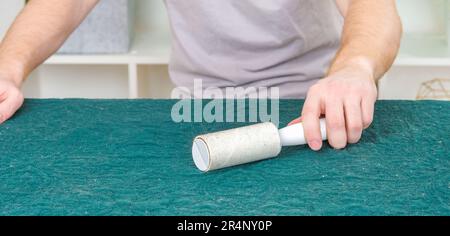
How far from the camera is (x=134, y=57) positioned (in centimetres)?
222

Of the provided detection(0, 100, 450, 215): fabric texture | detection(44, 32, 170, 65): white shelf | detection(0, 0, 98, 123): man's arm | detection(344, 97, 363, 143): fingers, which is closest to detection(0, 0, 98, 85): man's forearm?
detection(0, 0, 98, 123): man's arm

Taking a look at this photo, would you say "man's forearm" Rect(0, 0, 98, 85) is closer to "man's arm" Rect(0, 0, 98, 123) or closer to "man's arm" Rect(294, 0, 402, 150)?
"man's arm" Rect(0, 0, 98, 123)

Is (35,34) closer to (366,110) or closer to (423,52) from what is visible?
(366,110)

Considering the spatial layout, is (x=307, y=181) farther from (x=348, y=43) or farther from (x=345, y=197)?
(x=348, y=43)

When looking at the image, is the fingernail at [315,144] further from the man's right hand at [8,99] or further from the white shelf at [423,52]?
the white shelf at [423,52]

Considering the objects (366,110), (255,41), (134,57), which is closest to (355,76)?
(366,110)

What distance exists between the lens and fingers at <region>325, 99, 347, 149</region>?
3.25ft

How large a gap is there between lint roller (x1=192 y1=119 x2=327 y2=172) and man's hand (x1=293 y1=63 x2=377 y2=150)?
50 mm

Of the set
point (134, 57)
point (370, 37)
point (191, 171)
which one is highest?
point (134, 57)

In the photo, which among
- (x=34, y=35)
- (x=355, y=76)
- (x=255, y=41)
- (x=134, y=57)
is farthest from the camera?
(x=134, y=57)

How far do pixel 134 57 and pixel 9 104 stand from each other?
1048mm

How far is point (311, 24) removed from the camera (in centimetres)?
155

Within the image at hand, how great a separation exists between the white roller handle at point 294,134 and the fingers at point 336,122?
1cm
